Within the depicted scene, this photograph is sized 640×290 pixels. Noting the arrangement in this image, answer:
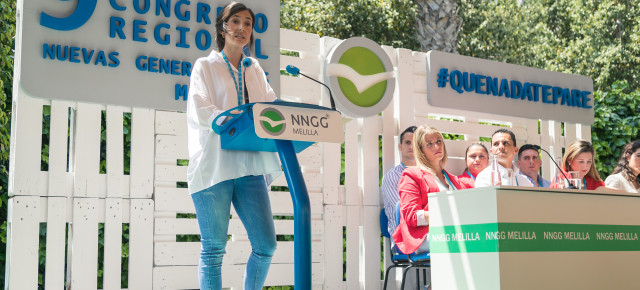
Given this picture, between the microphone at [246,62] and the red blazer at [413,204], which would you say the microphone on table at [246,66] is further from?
the red blazer at [413,204]

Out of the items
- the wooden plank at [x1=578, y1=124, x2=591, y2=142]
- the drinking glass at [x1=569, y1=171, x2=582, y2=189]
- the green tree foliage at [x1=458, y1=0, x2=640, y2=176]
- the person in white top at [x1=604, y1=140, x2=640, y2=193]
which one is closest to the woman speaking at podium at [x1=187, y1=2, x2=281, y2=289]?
the drinking glass at [x1=569, y1=171, x2=582, y2=189]

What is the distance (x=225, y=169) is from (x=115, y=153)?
1.83 meters

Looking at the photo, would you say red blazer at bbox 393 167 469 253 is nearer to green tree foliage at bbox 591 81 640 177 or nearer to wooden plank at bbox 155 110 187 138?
wooden plank at bbox 155 110 187 138

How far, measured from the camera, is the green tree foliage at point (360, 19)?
13523mm

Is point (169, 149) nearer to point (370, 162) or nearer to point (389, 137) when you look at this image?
point (370, 162)

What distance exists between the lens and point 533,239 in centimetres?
301

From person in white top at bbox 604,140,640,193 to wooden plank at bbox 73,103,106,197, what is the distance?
3.86 m

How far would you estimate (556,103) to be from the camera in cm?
679

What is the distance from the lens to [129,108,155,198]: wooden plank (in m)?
4.67

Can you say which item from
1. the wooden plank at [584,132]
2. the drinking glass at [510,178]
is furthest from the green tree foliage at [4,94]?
the wooden plank at [584,132]

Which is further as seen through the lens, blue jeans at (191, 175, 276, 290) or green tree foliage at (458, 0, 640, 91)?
green tree foliage at (458, 0, 640, 91)

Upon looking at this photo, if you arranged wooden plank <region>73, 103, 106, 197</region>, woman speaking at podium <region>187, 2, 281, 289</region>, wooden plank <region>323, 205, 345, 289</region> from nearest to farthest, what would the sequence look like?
1. woman speaking at podium <region>187, 2, 281, 289</region>
2. wooden plank <region>73, 103, 106, 197</region>
3. wooden plank <region>323, 205, 345, 289</region>

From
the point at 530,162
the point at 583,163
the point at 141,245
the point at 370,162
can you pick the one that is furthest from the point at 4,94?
the point at 583,163

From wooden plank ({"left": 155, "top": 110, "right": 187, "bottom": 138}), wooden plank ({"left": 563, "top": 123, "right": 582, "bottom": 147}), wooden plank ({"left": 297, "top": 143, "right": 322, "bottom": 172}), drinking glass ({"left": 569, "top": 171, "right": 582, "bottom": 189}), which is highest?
wooden plank ({"left": 563, "top": 123, "right": 582, "bottom": 147})
